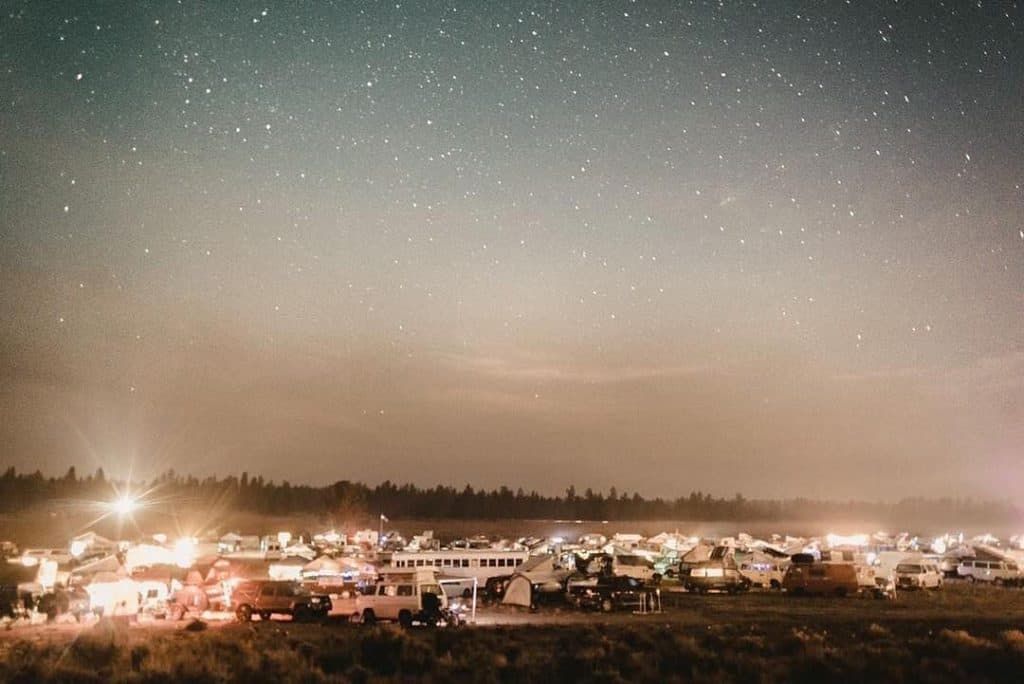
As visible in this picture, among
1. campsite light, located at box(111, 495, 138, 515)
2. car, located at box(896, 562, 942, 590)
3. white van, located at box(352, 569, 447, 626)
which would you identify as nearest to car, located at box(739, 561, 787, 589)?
car, located at box(896, 562, 942, 590)

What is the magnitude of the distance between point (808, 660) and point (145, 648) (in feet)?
49.2

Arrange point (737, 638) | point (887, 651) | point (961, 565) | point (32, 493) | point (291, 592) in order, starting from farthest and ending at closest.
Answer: point (32, 493), point (961, 565), point (291, 592), point (737, 638), point (887, 651)

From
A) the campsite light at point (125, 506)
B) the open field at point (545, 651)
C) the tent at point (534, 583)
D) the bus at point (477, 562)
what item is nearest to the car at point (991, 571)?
the open field at point (545, 651)

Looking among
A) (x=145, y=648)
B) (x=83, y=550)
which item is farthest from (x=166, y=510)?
(x=145, y=648)

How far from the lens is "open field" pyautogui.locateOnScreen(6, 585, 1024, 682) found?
17.4 meters

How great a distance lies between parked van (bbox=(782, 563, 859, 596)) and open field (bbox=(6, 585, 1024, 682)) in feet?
27.7

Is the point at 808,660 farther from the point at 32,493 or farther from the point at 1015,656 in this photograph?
the point at 32,493

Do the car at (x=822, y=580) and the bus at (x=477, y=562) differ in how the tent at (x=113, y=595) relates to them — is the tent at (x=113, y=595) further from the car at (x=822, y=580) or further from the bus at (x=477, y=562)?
the car at (x=822, y=580)

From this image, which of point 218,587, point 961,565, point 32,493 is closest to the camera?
point 218,587

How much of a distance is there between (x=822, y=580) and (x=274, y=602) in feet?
72.3

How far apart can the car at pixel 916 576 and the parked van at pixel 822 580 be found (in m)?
5.66

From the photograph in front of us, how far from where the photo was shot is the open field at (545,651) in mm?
17359

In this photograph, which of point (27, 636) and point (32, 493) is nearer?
point (27, 636)

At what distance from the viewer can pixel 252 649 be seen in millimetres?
19500
